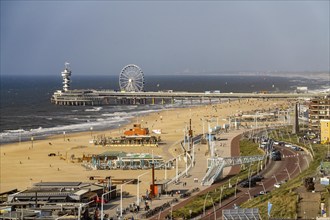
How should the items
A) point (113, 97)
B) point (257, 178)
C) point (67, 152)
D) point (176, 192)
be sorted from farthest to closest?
1. point (113, 97)
2. point (67, 152)
3. point (257, 178)
4. point (176, 192)

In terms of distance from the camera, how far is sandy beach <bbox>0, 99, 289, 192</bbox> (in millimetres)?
44469

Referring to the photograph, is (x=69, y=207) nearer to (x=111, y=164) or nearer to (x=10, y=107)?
(x=111, y=164)

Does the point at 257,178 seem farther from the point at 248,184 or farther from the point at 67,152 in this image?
the point at 67,152

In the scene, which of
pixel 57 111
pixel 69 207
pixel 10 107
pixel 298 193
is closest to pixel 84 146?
pixel 69 207

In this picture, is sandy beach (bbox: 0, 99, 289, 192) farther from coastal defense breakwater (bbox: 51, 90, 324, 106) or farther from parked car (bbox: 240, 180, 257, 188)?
coastal defense breakwater (bbox: 51, 90, 324, 106)

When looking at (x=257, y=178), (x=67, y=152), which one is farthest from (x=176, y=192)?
(x=67, y=152)

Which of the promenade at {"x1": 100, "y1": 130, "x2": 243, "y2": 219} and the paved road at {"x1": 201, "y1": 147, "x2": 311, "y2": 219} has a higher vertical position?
the paved road at {"x1": 201, "y1": 147, "x2": 311, "y2": 219}

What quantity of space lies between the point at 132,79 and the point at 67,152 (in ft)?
283

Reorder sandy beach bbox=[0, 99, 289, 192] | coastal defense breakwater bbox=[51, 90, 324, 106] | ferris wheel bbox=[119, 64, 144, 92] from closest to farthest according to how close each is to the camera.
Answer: sandy beach bbox=[0, 99, 289, 192], coastal defense breakwater bbox=[51, 90, 324, 106], ferris wheel bbox=[119, 64, 144, 92]

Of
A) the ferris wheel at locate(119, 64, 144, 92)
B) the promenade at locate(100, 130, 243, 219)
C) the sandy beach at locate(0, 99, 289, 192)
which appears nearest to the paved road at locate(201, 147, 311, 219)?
the promenade at locate(100, 130, 243, 219)

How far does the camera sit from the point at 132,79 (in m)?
143

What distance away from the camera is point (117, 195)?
Result: 37.2 m

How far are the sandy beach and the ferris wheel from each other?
1977 inches

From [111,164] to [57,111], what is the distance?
64.4 meters
